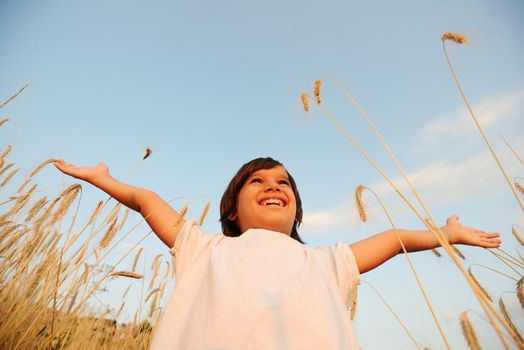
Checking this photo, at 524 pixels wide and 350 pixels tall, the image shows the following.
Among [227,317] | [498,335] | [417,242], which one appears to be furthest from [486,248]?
[227,317]

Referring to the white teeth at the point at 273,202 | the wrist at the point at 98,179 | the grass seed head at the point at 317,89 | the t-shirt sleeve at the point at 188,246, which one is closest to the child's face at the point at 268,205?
the white teeth at the point at 273,202

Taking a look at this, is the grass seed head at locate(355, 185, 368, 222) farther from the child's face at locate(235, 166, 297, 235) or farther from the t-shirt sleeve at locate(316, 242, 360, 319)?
the child's face at locate(235, 166, 297, 235)

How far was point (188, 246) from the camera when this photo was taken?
185 centimetres

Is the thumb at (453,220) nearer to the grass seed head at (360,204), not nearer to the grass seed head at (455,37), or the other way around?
the grass seed head at (360,204)

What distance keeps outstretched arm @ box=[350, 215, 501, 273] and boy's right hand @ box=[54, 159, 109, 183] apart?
1.58 meters

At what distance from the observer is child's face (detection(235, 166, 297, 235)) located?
2117 millimetres

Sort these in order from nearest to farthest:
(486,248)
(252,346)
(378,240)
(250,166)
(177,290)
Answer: (252,346) < (177,290) < (486,248) < (378,240) < (250,166)

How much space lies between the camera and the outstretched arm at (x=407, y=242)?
1858 millimetres

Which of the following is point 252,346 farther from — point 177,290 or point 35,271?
point 35,271

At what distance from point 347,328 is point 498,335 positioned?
0.94 meters

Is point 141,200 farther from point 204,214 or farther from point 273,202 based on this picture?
point 273,202

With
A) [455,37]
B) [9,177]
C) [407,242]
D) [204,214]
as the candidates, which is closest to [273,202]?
[204,214]

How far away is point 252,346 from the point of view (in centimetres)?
134

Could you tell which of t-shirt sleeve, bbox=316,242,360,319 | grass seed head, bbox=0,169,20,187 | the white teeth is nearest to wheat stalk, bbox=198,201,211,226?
the white teeth
